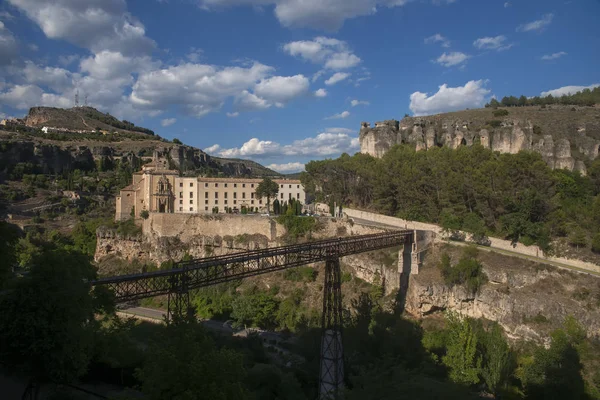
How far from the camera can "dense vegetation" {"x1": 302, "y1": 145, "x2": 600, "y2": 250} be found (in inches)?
1206

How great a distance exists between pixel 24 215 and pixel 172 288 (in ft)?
165

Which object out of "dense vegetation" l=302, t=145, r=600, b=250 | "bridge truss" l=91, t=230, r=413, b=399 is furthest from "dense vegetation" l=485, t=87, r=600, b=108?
"bridge truss" l=91, t=230, r=413, b=399

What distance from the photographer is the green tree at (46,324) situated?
33.4 ft

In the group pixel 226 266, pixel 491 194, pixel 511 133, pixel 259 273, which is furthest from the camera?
pixel 511 133

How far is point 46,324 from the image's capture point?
10.3 metres

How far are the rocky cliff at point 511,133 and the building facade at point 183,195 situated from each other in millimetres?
21380

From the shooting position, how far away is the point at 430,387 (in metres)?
15.7

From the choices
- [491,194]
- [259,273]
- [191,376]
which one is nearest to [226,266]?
[259,273]

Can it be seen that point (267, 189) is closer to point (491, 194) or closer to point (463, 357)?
point (491, 194)

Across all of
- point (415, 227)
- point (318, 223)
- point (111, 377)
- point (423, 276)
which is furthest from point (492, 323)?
point (111, 377)

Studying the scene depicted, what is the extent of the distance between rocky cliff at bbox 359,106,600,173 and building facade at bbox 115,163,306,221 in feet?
70.1

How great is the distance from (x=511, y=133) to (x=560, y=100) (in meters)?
38.9

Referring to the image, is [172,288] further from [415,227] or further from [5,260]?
[415,227]

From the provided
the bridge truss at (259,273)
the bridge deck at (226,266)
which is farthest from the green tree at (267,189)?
the bridge truss at (259,273)
